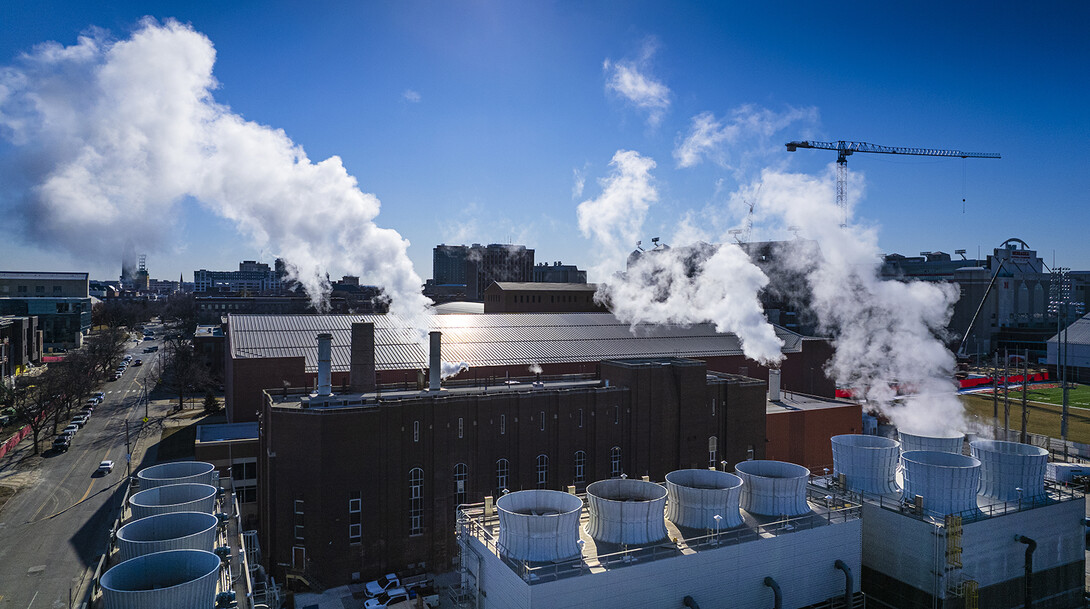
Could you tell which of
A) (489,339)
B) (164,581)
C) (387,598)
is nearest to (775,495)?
(387,598)

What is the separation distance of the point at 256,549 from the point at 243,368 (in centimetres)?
1443

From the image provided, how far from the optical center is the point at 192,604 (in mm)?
14711

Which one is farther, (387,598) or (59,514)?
(59,514)

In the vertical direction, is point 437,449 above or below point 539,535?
above

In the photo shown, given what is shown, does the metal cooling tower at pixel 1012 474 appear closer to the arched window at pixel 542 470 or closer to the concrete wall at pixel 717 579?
the concrete wall at pixel 717 579

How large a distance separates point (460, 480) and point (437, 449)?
6.63ft

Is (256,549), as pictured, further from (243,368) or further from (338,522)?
(243,368)

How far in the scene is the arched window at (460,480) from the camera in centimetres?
3089

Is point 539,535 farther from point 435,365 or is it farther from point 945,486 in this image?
point 945,486

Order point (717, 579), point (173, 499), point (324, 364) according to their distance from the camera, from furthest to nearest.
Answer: point (324, 364), point (173, 499), point (717, 579)

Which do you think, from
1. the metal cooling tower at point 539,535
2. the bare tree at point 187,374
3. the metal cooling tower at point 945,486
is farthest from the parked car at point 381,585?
the bare tree at point 187,374

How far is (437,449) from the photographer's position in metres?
30.5

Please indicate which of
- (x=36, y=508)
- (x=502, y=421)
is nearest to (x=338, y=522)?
(x=502, y=421)

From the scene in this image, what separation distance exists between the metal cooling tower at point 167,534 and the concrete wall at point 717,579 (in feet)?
28.4
